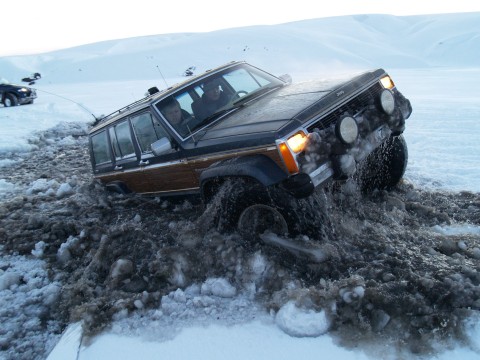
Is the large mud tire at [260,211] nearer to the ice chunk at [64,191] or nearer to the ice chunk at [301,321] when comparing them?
the ice chunk at [301,321]

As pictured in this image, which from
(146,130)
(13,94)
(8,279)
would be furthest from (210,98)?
(13,94)

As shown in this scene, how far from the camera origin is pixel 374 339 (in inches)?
106

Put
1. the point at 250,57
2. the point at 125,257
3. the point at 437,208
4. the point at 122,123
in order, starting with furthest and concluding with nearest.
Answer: the point at 250,57 → the point at 122,123 → the point at 437,208 → the point at 125,257

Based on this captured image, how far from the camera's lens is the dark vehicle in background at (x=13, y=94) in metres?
16.5

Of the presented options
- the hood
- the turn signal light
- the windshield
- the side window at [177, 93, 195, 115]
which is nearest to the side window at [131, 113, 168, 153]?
the windshield

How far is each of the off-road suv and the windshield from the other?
12 mm

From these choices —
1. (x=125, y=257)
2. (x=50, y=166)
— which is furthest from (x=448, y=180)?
(x=50, y=166)

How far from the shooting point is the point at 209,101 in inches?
183

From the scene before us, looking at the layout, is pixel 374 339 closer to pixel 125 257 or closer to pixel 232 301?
pixel 232 301

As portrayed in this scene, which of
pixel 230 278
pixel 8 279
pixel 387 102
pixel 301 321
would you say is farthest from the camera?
pixel 8 279

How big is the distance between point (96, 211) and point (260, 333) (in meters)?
3.56

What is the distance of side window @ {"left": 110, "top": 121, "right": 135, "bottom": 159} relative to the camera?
201 inches

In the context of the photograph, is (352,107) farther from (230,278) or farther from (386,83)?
(230,278)

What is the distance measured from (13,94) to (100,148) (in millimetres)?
13192
